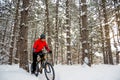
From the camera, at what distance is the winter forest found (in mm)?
12004

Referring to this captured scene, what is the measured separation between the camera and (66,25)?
752 inches

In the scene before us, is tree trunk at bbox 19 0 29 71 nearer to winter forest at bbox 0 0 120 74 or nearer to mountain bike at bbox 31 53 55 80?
winter forest at bbox 0 0 120 74

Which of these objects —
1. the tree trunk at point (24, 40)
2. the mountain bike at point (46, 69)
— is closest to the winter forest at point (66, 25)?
the tree trunk at point (24, 40)

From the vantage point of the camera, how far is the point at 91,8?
91.6 feet

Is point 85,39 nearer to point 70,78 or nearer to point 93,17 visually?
point 70,78

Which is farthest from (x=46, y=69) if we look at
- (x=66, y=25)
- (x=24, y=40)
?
(x=66, y=25)

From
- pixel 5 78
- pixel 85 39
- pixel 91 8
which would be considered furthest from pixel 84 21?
pixel 91 8

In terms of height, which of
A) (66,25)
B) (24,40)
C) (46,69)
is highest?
(66,25)

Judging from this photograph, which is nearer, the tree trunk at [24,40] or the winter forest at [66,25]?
the tree trunk at [24,40]

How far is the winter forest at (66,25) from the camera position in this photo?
1200cm

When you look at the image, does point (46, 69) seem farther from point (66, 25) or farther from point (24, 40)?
point (66, 25)

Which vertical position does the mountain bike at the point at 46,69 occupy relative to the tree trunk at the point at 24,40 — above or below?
below

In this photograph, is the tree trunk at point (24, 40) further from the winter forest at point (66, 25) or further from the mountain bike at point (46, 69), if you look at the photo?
the mountain bike at point (46, 69)

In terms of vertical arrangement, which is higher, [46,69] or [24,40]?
[24,40]
